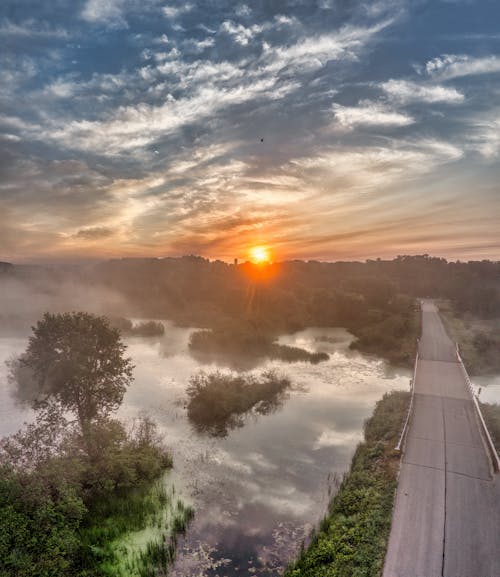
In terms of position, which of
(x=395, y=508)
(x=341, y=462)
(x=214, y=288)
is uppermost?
(x=214, y=288)

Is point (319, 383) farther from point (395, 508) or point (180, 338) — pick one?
point (180, 338)

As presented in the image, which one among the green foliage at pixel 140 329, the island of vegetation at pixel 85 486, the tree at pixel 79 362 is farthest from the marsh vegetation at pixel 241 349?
the island of vegetation at pixel 85 486

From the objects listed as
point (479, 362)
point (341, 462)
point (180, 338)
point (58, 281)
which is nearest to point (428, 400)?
point (341, 462)

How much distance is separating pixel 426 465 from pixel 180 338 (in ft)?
202

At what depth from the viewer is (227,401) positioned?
37.9m

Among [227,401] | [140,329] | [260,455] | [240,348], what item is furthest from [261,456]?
[140,329]

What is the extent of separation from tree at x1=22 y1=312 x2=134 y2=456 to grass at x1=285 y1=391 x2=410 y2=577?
18.4m

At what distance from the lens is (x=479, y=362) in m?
53.2

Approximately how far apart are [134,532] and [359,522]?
13431mm

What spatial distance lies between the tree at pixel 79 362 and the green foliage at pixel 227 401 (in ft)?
33.9

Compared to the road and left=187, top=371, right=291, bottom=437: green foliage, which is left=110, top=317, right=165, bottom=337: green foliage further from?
the road

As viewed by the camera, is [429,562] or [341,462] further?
[341,462]

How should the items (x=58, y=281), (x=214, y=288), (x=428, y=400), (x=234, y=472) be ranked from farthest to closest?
(x=58, y=281), (x=214, y=288), (x=428, y=400), (x=234, y=472)

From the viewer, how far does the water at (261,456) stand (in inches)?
768
